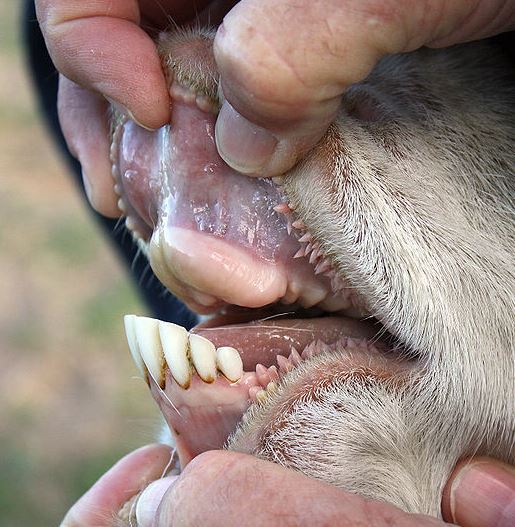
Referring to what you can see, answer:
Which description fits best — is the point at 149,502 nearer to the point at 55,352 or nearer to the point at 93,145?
the point at 93,145

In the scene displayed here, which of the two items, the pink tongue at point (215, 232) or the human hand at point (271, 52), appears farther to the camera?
the pink tongue at point (215, 232)

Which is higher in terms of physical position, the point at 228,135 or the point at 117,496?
the point at 228,135

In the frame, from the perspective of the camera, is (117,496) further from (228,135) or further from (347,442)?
(228,135)

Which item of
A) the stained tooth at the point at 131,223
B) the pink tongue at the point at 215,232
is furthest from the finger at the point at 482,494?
the stained tooth at the point at 131,223

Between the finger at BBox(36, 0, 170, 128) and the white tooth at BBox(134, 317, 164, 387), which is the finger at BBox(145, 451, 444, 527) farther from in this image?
the finger at BBox(36, 0, 170, 128)

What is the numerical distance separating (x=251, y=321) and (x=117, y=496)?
11.2 inches

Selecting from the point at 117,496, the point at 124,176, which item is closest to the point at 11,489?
the point at 117,496

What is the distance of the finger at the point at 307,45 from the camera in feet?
2.51

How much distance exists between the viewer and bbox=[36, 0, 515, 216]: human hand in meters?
0.77

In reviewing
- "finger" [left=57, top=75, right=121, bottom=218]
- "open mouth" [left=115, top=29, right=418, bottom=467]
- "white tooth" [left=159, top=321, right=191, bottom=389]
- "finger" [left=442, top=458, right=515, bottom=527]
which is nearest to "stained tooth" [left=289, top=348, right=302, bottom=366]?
"open mouth" [left=115, top=29, right=418, bottom=467]

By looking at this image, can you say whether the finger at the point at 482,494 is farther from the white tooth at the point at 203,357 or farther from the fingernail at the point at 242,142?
the fingernail at the point at 242,142

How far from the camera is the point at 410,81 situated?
1.12 metres

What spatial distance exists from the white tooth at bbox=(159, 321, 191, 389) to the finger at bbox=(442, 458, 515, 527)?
0.32m

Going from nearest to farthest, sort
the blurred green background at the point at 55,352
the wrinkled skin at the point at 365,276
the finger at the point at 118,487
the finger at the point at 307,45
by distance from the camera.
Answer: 1. the finger at the point at 307,45
2. the wrinkled skin at the point at 365,276
3. the finger at the point at 118,487
4. the blurred green background at the point at 55,352
